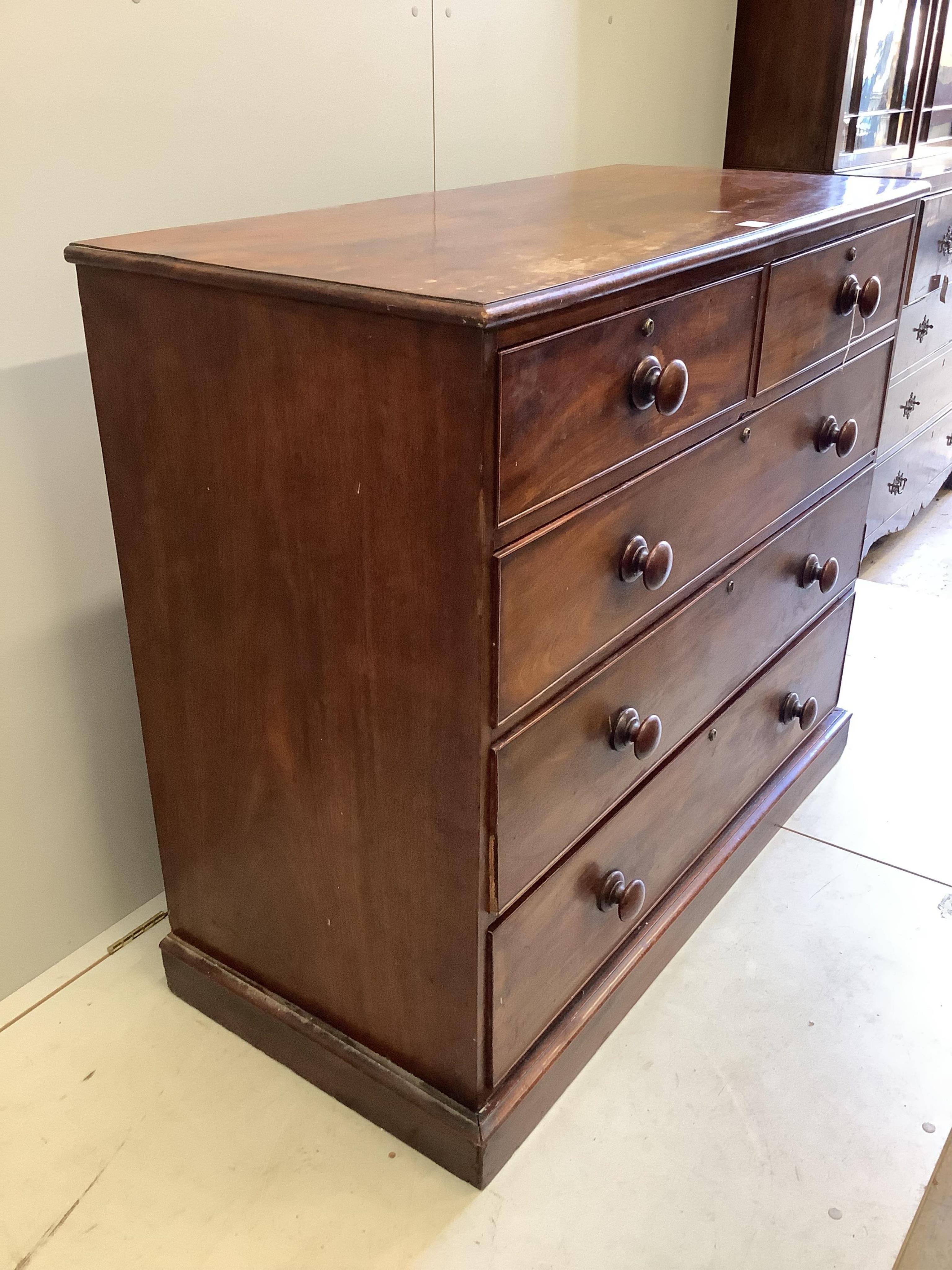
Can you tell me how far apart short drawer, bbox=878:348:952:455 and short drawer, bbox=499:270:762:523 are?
1479mm

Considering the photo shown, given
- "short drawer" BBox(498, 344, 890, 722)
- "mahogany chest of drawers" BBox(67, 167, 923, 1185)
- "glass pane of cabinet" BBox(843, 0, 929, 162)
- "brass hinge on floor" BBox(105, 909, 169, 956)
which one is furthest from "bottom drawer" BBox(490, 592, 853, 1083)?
"glass pane of cabinet" BBox(843, 0, 929, 162)

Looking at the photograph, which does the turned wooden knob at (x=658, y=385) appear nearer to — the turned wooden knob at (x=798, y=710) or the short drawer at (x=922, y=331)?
the turned wooden knob at (x=798, y=710)

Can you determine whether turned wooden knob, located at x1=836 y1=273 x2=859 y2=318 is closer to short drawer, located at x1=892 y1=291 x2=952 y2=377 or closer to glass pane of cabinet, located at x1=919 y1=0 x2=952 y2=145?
short drawer, located at x1=892 y1=291 x2=952 y2=377

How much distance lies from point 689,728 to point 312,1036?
596 mm

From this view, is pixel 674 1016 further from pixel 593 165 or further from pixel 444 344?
pixel 593 165

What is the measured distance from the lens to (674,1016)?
141cm

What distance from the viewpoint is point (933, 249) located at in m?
2.50

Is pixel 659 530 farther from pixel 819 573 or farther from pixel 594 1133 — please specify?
pixel 594 1133

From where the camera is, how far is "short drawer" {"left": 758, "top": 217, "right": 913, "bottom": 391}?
1.23 m

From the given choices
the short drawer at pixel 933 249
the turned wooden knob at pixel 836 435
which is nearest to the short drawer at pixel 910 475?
the short drawer at pixel 933 249

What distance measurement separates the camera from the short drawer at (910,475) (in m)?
2.69

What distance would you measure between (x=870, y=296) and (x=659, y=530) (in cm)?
57

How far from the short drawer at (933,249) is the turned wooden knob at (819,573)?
1.12m

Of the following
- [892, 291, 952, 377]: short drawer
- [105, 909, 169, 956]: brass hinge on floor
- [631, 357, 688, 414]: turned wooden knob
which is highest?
[631, 357, 688, 414]: turned wooden knob
